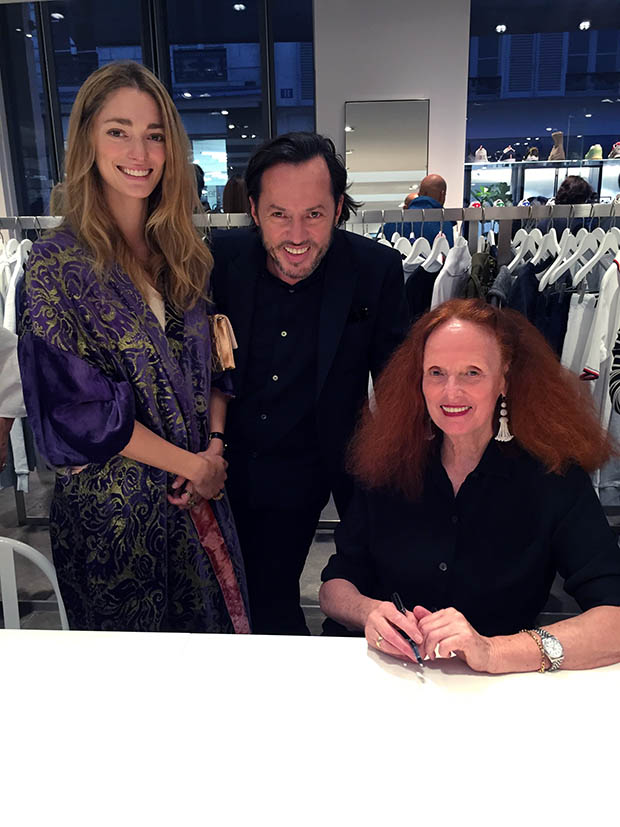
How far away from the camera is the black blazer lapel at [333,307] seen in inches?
67.6

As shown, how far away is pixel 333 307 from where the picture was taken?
1727 mm

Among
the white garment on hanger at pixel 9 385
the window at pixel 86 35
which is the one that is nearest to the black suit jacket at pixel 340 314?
the white garment on hanger at pixel 9 385

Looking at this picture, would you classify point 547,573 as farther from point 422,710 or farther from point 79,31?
point 79,31

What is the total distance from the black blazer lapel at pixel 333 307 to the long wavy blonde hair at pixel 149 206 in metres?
0.30

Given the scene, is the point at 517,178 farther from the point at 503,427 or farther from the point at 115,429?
the point at 115,429

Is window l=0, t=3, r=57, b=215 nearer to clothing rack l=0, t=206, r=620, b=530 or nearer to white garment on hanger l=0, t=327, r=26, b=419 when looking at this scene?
clothing rack l=0, t=206, r=620, b=530

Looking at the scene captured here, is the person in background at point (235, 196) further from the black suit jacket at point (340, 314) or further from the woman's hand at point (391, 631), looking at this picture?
the woman's hand at point (391, 631)

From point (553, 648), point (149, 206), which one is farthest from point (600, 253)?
point (553, 648)

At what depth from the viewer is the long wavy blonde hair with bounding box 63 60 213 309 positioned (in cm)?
146

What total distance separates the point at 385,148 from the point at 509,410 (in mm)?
4811

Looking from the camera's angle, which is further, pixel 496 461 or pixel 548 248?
pixel 548 248

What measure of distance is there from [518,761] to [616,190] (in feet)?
18.9

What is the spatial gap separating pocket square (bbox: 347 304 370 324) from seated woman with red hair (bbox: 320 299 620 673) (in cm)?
29

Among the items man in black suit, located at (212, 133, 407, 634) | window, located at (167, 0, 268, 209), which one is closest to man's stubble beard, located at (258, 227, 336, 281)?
man in black suit, located at (212, 133, 407, 634)
